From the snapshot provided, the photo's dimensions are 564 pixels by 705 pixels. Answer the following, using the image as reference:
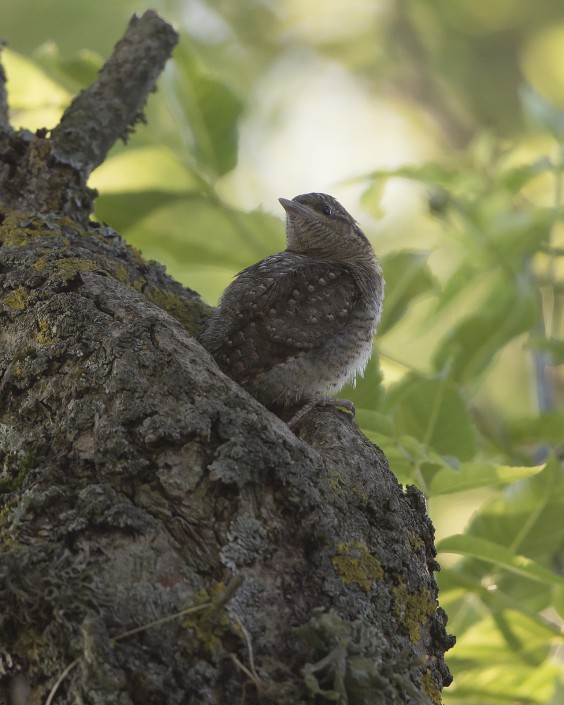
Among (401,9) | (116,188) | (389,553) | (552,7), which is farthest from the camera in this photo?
(401,9)

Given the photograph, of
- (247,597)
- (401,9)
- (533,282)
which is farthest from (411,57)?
(247,597)

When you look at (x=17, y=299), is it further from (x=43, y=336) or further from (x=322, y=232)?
(x=322, y=232)

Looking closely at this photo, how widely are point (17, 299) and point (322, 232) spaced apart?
175cm

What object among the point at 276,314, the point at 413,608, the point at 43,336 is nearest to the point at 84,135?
the point at 276,314

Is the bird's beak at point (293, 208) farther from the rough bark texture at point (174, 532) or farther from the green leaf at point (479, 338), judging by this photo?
the rough bark texture at point (174, 532)

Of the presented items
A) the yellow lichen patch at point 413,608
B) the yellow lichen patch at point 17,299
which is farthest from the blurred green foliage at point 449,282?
the yellow lichen patch at point 17,299

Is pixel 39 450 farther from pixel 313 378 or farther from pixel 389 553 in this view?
pixel 313 378

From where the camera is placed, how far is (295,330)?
2.48m

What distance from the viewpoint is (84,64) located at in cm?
326

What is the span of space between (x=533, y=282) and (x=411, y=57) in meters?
3.98

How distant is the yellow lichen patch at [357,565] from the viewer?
4.78 ft

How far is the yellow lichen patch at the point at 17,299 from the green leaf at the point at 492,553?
47.5 inches

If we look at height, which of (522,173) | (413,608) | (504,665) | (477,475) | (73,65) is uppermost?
(522,173)

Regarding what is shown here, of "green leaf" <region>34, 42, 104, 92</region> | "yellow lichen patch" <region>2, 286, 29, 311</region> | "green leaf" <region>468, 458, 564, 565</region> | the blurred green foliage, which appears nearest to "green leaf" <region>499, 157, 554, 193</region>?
the blurred green foliage
